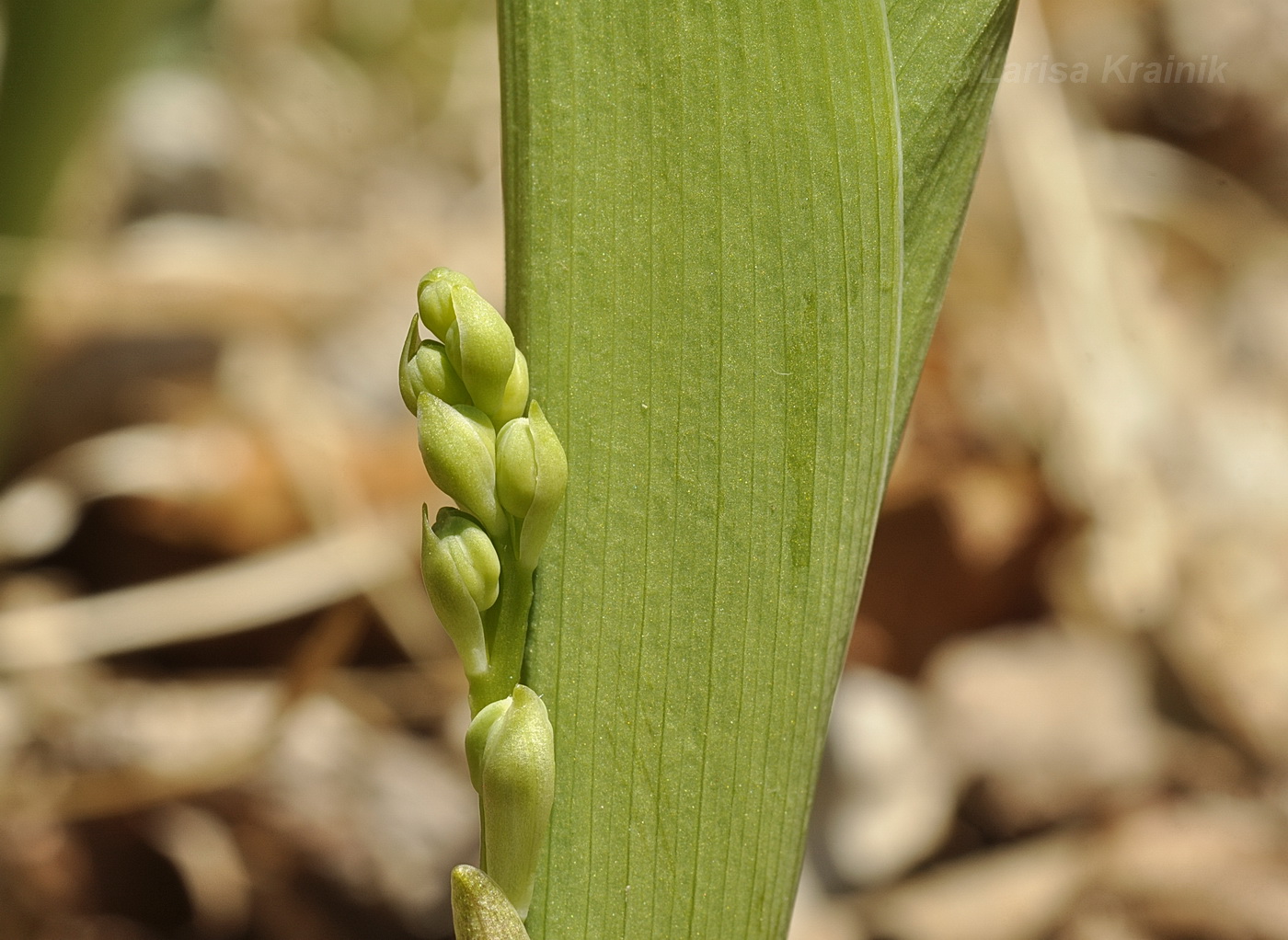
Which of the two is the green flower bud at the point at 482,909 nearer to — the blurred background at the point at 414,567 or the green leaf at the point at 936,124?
the green leaf at the point at 936,124

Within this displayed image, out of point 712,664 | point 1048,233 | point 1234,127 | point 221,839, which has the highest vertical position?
point 1234,127

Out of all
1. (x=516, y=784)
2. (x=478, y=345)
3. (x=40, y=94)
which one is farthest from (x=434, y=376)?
(x=40, y=94)

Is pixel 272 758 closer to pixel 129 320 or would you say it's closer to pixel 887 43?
pixel 129 320

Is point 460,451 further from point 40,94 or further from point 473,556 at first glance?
point 40,94

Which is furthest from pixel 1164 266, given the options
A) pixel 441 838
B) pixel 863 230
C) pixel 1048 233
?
pixel 863 230

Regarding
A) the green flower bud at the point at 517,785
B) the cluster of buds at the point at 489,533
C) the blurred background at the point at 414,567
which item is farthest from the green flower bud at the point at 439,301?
the blurred background at the point at 414,567

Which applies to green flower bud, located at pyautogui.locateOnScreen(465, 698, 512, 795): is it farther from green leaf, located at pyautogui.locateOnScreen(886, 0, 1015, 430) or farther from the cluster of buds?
green leaf, located at pyautogui.locateOnScreen(886, 0, 1015, 430)
